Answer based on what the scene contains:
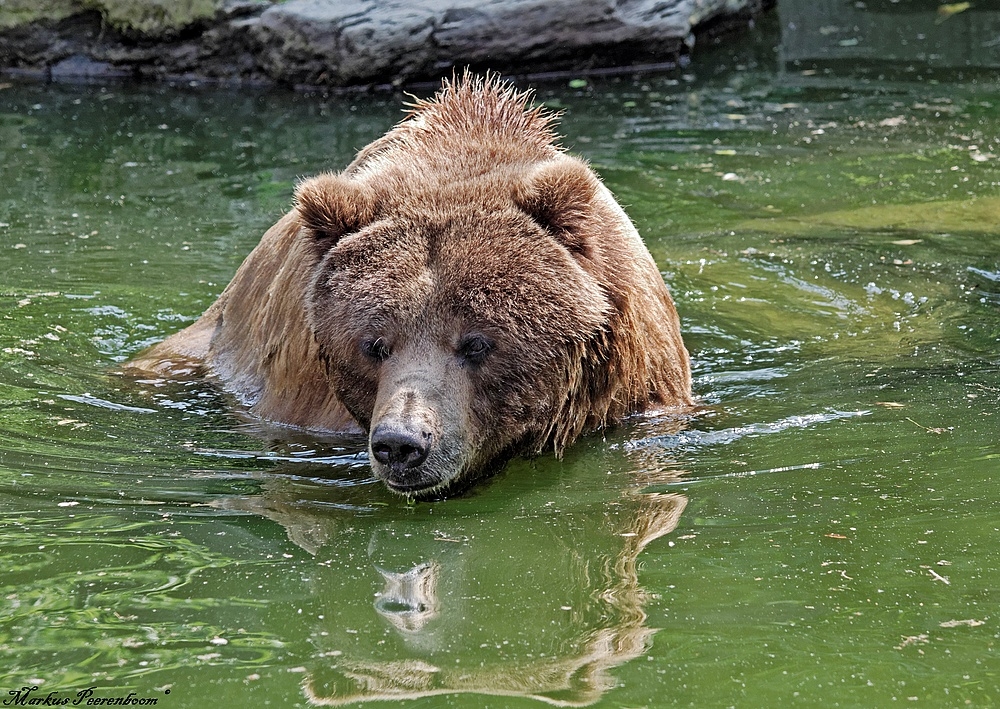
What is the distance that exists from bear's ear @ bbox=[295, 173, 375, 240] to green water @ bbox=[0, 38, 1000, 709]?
1.07 meters

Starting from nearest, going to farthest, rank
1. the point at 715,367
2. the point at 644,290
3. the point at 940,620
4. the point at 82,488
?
the point at 940,620 → the point at 82,488 → the point at 644,290 → the point at 715,367

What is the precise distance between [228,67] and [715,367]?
10.2 meters

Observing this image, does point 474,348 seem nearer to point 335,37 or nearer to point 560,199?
point 560,199

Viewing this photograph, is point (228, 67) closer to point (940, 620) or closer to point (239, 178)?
point (239, 178)

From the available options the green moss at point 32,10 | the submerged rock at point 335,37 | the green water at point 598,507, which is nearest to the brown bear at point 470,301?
the green water at point 598,507

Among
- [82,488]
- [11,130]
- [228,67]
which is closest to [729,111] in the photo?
[228,67]

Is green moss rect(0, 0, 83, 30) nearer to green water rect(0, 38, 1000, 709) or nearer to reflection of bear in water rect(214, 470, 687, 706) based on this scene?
green water rect(0, 38, 1000, 709)

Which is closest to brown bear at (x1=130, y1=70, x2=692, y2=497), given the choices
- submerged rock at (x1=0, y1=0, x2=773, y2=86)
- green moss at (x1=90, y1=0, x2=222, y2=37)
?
submerged rock at (x1=0, y1=0, x2=773, y2=86)

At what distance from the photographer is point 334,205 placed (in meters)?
5.14

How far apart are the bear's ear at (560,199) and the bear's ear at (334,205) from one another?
0.63m

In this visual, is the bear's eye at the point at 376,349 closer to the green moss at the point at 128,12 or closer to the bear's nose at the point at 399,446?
the bear's nose at the point at 399,446

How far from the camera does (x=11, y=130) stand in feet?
43.6

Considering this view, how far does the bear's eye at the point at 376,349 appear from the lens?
495cm

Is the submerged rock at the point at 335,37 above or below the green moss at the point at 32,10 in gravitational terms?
below
